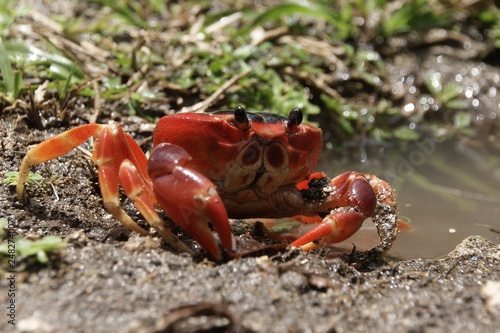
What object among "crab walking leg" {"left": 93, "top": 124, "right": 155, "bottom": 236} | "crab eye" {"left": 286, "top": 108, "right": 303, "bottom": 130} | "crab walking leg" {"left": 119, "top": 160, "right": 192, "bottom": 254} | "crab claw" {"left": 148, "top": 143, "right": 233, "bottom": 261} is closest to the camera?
"crab claw" {"left": 148, "top": 143, "right": 233, "bottom": 261}

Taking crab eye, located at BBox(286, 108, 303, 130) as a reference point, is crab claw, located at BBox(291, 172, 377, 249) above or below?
below

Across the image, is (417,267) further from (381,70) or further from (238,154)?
(381,70)

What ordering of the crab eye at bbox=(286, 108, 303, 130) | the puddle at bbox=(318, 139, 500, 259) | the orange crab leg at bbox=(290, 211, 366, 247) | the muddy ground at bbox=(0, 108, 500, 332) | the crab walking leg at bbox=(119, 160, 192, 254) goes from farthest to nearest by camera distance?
the puddle at bbox=(318, 139, 500, 259), the crab eye at bbox=(286, 108, 303, 130), the orange crab leg at bbox=(290, 211, 366, 247), the crab walking leg at bbox=(119, 160, 192, 254), the muddy ground at bbox=(0, 108, 500, 332)

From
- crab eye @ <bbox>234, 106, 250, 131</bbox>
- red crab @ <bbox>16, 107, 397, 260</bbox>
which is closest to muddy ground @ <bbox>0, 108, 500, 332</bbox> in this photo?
red crab @ <bbox>16, 107, 397, 260</bbox>

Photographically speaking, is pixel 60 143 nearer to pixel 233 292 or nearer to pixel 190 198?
pixel 190 198

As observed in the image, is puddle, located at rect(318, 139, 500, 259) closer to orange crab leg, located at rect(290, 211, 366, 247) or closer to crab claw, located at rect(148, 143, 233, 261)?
orange crab leg, located at rect(290, 211, 366, 247)

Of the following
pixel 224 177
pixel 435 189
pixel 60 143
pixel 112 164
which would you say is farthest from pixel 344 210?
pixel 435 189

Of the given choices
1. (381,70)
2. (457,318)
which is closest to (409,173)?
(381,70)
